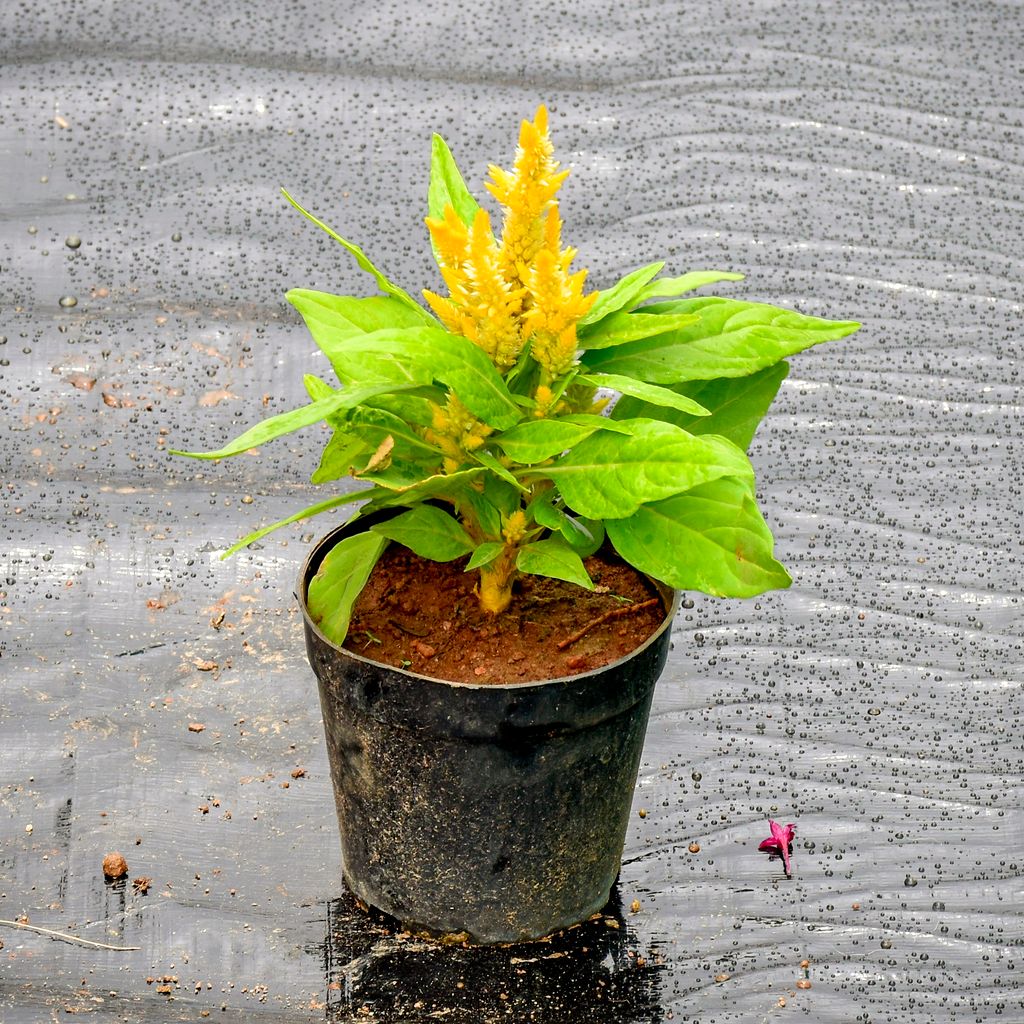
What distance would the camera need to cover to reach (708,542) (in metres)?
1.33

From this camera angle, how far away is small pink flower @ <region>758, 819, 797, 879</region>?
1.75m

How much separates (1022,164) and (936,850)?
1765 mm

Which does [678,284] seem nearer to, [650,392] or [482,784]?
[650,392]

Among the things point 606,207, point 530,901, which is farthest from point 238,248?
point 530,901

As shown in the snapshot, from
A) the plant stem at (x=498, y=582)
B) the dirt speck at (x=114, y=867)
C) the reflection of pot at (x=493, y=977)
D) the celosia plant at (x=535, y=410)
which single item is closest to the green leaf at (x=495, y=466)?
the celosia plant at (x=535, y=410)

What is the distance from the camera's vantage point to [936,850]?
5.86 ft

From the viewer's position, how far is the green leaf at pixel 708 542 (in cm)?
130

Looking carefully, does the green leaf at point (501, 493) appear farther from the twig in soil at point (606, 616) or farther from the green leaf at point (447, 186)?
the green leaf at point (447, 186)

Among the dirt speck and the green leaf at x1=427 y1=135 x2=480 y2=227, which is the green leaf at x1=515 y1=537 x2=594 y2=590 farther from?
the dirt speck

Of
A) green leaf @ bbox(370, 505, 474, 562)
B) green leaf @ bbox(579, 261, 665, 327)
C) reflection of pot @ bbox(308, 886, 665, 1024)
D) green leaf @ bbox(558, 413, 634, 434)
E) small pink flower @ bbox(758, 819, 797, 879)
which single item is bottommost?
reflection of pot @ bbox(308, 886, 665, 1024)

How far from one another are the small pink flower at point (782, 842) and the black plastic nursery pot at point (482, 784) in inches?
9.2

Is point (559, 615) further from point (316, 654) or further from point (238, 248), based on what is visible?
point (238, 248)

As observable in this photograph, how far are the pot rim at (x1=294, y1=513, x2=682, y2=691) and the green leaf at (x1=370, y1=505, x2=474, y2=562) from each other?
3.3 inches

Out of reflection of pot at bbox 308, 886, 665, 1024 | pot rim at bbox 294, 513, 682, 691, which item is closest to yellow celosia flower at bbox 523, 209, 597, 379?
pot rim at bbox 294, 513, 682, 691
